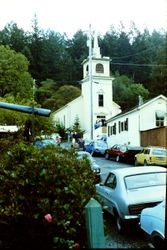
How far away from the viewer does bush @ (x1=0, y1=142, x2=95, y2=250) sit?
15.6 ft

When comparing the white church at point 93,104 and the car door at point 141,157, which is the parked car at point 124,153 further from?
the white church at point 93,104

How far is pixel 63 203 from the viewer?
5.04 meters

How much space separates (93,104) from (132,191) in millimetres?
31411

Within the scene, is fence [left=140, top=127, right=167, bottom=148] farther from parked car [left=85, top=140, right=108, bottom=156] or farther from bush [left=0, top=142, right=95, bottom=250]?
bush [left=0, top=142, right=95, bottom=250]

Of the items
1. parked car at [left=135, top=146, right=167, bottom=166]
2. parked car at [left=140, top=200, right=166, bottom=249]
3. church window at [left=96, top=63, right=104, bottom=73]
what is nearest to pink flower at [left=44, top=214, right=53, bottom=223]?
parked car at [left=140, top=200, right=166, bottom=249]

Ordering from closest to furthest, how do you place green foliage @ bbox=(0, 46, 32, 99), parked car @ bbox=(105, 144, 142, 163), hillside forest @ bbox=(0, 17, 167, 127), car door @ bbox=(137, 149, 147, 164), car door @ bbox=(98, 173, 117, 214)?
car door @ bbox=(98, 173, 117, 214), hillside forest @ bbox=(0, 17, 167, 127), car door @ bbox=(137, 149, 147, 164), parked car @ bbox=(105, 144, 142, 163), green foliage @ bbox=(0, 46, 32, 99)

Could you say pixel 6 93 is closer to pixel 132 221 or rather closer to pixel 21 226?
pixel 132 221

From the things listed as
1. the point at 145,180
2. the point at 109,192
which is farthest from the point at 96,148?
the point at 145,180

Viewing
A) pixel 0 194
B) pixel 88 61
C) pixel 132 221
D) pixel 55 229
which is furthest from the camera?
pixel 88 61

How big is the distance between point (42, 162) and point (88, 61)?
29.2m

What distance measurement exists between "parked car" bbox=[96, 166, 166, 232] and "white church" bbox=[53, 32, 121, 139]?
27.1 meters

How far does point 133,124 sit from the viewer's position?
3325 cm

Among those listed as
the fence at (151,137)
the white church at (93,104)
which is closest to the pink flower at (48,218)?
the fence at (151,137)

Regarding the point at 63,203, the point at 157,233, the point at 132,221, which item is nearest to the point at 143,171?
the point at 132,221
